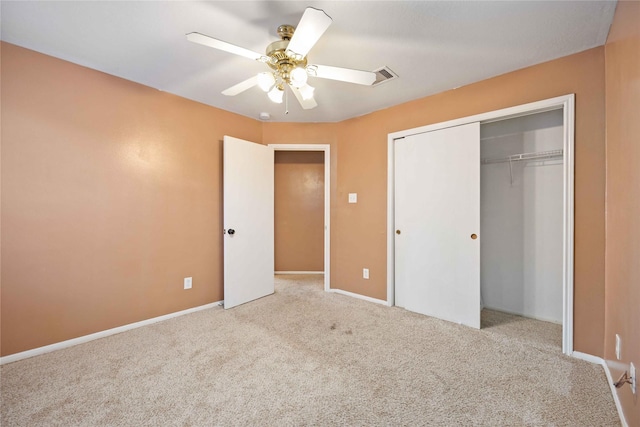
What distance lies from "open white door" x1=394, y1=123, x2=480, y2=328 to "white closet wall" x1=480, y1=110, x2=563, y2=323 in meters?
0.70

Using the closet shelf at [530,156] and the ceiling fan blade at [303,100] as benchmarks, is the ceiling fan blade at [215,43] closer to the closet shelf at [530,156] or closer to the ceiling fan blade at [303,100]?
the ceiling fan blade at [303,100]

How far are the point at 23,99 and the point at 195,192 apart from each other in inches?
56.5

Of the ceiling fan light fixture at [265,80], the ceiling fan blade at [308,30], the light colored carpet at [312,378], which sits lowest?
the light colored carpet at [312,378]

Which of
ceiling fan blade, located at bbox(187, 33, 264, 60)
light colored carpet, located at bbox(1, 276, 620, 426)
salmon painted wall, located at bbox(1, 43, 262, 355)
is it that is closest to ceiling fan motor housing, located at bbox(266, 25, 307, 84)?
ceiling fan blade, located at bbox(187, 33, 264, 60)

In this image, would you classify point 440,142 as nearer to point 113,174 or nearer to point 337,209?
point 337,209

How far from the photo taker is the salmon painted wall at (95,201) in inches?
77.8

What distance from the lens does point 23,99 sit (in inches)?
78.3

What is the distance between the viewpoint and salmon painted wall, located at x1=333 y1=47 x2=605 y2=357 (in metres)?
1.94

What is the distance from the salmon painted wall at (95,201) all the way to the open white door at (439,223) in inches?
88.8

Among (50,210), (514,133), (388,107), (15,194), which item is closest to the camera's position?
(15,194)

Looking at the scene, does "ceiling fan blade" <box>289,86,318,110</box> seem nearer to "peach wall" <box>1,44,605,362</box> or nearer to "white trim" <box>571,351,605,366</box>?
"peach wall" <box>1,44,605,362</box>

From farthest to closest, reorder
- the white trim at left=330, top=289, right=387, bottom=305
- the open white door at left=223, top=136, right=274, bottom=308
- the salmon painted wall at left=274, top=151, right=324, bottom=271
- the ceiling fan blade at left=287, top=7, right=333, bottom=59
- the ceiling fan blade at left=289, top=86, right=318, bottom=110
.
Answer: the salmon painted wall at left=274, top=151, right=324, bottom=271 < the white trim at left=330, top=289, right=387, bottom=305 < the open white door at left=223, top=136, right=274, bottom=308 < the ceiling fan blade at left=289, top=86, right=318, bottom=110 < the ceiling fan blade at left=287, top=7, right=333, bottom=59

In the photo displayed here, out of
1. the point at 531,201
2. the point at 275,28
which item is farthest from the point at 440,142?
the point at 275,28

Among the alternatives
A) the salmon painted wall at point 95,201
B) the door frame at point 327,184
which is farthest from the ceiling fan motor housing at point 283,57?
the door frame at point 327,184
